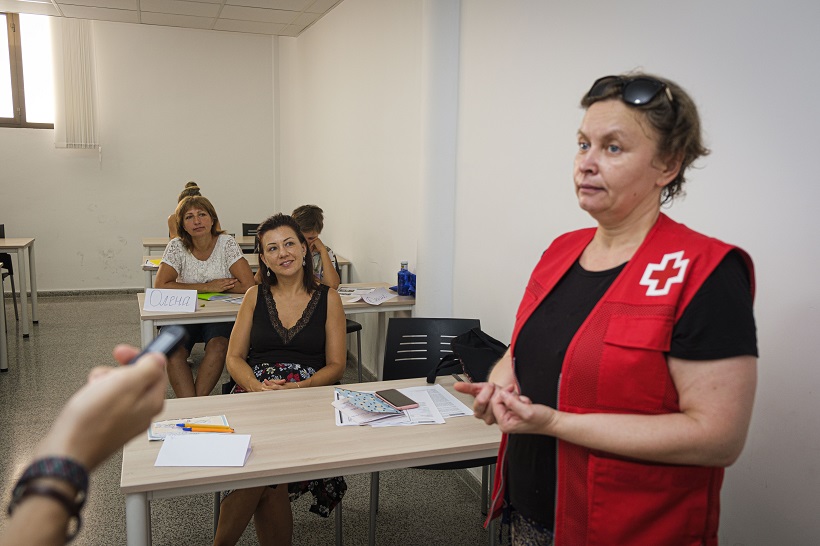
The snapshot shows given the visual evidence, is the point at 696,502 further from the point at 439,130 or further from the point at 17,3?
the point at 17,3

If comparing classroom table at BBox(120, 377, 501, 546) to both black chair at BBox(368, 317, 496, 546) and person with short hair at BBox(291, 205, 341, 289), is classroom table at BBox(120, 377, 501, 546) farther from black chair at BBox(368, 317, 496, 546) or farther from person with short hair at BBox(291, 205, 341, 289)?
person with short hair at BBox(291, 205, 341, 289)

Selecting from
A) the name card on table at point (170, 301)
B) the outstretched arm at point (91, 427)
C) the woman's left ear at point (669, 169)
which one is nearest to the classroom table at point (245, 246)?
→ the name card on table at point (170, 301)

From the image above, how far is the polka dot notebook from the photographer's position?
2.22 meters

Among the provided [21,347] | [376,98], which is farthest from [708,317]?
[21,347]

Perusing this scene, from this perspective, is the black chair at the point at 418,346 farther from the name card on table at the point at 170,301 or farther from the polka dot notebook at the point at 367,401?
the name card on table at the point at 170,301

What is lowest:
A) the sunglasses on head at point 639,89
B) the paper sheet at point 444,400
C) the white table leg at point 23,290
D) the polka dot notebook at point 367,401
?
the white table leg at point 23,290

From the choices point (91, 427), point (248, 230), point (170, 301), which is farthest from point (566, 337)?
point (248, 230)

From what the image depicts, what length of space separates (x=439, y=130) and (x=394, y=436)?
2.07m

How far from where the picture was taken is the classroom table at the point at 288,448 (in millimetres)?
1753

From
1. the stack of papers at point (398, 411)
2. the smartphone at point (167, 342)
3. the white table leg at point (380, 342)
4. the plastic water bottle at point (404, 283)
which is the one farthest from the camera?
the white table leg at point (380, 342)

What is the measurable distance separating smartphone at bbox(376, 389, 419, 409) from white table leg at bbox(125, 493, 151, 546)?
2.78 feet

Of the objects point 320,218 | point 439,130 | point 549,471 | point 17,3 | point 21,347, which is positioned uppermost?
point 17,3

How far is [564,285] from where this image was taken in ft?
4.78

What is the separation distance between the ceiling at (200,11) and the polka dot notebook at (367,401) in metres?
4.33
